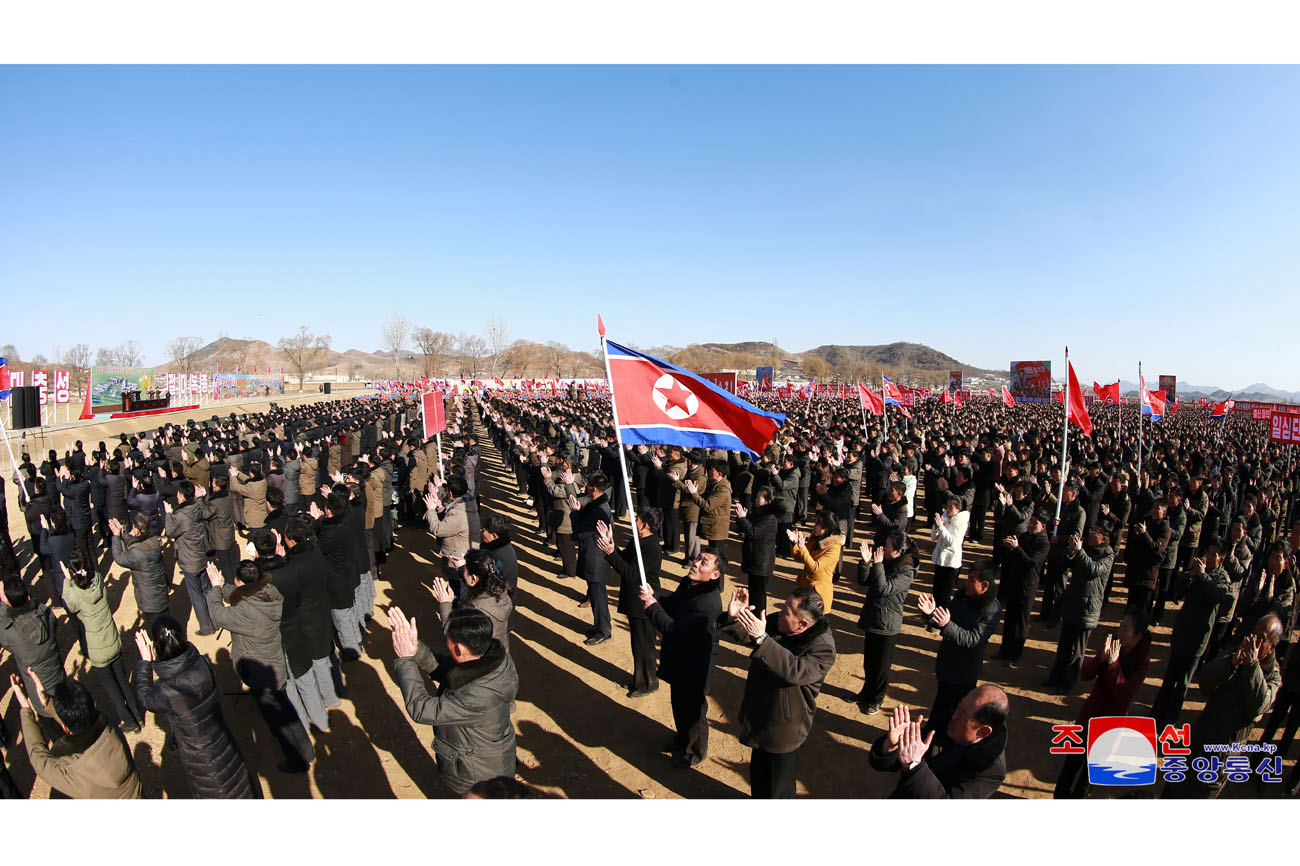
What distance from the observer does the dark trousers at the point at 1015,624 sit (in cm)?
629

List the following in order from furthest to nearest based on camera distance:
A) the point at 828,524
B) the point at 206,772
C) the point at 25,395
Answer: the point at 25,395 → the point at 828,524 → the point at 206,772

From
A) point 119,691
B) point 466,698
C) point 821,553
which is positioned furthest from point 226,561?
point 821,553

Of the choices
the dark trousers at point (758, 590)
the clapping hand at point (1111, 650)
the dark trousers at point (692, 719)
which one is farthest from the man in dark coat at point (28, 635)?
the clapping hand at point (1111, 650)

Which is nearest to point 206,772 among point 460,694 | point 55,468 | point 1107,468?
point 460,694

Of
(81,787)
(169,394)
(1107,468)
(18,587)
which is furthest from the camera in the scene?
(169,394)

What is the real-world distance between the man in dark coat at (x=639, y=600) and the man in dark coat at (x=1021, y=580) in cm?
377

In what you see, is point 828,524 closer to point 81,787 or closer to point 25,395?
point 81,787

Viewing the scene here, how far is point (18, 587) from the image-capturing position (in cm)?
435

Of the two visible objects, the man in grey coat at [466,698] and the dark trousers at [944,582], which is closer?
the man in grey coat at [466,698]

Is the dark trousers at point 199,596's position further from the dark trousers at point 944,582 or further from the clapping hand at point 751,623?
the dark trousers at point 944,582

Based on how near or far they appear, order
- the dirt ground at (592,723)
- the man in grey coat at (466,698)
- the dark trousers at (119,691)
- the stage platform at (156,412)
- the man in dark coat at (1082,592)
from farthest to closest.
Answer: the stage platform at (156,412) < the man in dark coat at (1082,592) < the dark trousers at (119,691) < the dirt ground at (592,723) < the man in grey coat at (466,698)

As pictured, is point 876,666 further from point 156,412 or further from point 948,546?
point 156,412

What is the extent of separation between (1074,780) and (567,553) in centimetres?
630

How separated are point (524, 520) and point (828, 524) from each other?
8.34 metres
